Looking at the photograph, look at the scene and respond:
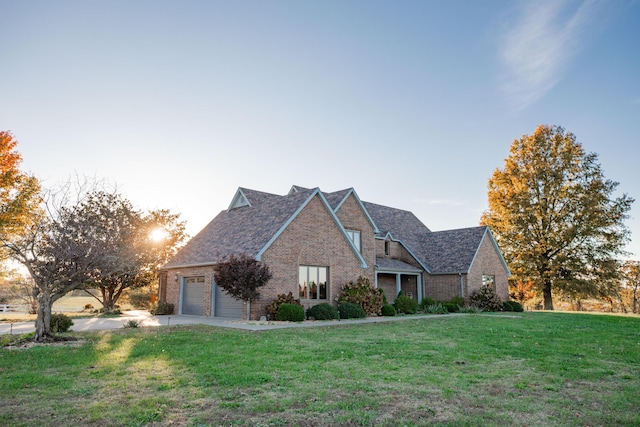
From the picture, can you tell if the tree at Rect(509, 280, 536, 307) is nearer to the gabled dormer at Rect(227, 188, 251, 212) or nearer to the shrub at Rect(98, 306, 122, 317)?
the gabled dormer at Rect(227, 188, 251, 212)

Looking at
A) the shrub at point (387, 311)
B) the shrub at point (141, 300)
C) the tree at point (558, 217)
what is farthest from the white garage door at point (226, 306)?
the tree at point (558, 217)

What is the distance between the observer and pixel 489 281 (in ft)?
110

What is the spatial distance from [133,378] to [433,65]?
54.6ft

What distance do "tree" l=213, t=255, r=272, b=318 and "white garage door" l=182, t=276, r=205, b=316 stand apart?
15.5 feet

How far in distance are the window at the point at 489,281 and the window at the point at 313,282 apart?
49.5ft

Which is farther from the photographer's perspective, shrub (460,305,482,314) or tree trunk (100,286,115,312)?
tree trunk (100,286,115,312)

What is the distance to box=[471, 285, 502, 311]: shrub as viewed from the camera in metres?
30.6

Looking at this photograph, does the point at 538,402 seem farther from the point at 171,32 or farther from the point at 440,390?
the point at 171,32

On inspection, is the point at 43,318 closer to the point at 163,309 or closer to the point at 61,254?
the point at 61,254

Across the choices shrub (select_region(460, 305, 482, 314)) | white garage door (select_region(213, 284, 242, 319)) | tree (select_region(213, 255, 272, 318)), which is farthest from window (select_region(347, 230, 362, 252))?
tree (select_region(213, 255, 272, 318))

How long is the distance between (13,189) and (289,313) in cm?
1713

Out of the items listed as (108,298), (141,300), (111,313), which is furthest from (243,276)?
(141,300)

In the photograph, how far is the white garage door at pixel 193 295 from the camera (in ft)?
78.4

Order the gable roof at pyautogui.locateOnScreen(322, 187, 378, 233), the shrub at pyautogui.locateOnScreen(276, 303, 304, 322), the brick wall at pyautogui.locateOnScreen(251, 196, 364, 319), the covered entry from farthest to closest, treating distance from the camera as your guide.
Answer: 1. the covered entry
2. the gable roof at pyautogui.locateOnScreen(322, 187, 378, 233)
3. the brick wall at pyautogui.locateOnScreen(251, 196, 364, 319)
4. the shrub at pyautogui.locateOnScreen(276, 303, 304, 322)
